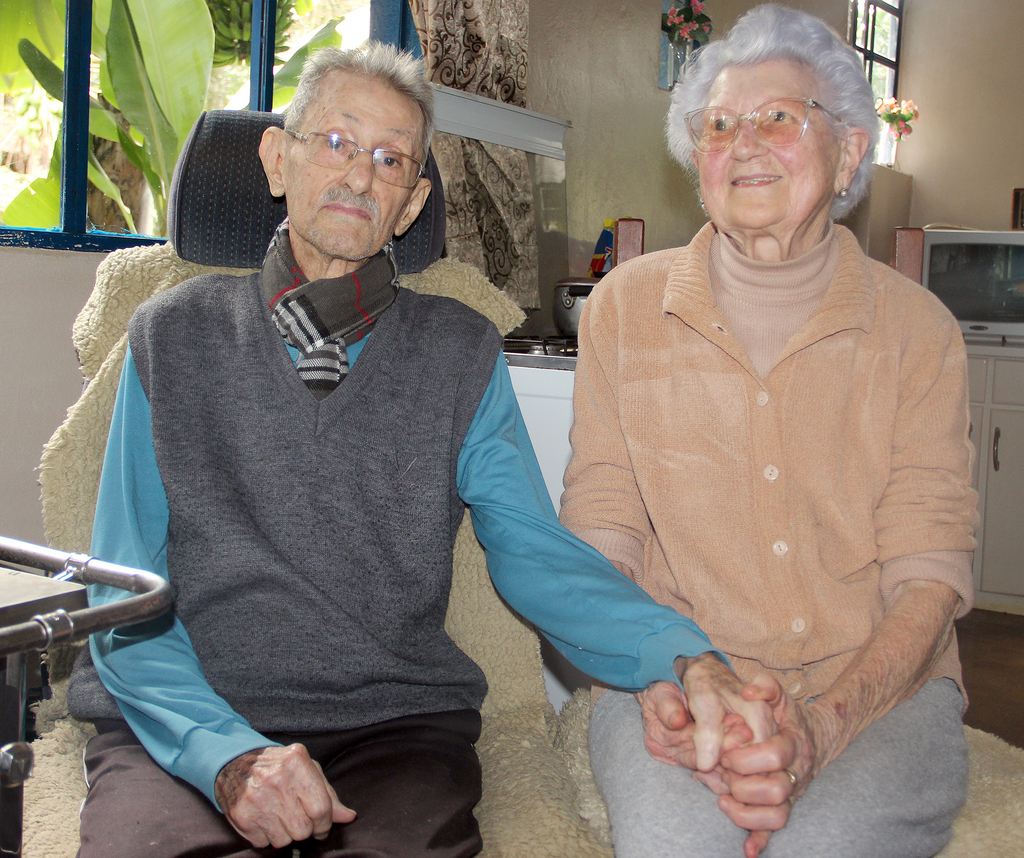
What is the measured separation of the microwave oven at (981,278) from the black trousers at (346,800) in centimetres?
328

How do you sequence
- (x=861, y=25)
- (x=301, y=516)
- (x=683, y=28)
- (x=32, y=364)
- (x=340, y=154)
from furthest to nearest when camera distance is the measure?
(x=861, y=25), (x=683, y=28), (x=32, y=364), (x=340, y=154), (x=301, y=516)

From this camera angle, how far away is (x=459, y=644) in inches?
53.9

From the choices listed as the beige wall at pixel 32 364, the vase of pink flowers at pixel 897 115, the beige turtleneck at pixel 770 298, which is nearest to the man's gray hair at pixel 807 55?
the beige turtleneck at pixel 770 298

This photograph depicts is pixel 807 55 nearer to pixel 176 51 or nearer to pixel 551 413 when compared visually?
pixel 551 413

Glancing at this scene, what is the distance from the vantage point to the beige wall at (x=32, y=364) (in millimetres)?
1722

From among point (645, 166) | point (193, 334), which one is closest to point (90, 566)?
point (193, 334)

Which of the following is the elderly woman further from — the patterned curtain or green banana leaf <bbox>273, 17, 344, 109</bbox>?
the patterned curtain

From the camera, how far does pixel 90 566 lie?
0.74 meters

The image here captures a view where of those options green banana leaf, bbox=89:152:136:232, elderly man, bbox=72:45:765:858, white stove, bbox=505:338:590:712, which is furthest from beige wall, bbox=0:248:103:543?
white stove, bbox=505:338:590:712

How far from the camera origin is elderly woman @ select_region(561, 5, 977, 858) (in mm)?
1011

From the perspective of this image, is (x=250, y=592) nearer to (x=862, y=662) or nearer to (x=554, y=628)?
(x=554, y=628)

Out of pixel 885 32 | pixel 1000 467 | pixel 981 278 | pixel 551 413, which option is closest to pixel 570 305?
pixel 551 413

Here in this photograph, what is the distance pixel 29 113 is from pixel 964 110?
23.5 feet

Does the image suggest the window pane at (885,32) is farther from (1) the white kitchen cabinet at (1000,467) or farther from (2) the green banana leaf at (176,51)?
(2) the green banana leaf at (176,51)
